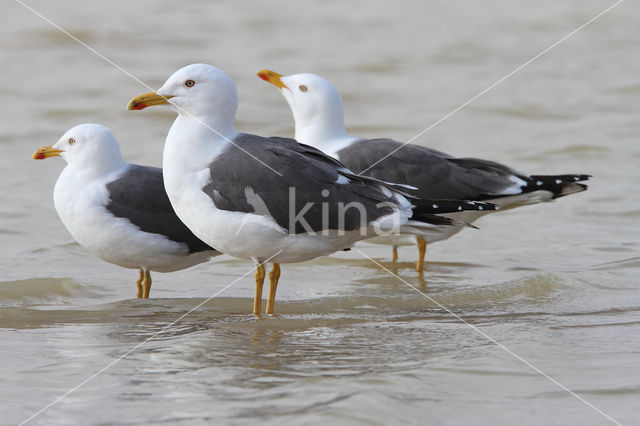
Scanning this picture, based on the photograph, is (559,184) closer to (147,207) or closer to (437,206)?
(437,206)

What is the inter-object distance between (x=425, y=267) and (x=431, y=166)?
0.99 metres

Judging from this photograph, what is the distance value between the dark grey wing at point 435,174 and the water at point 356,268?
2.30 ft

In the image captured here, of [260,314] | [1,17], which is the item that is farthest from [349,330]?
[1,17]

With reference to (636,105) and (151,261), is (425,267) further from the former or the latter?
(636,105)

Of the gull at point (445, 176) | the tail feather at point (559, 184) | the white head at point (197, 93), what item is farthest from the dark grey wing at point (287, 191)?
the tail feather at point (559, 184)

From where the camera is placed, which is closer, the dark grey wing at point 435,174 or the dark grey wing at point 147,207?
the dark grey wing at point 147,207

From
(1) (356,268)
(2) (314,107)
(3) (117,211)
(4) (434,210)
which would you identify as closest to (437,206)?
(4) (434,210)

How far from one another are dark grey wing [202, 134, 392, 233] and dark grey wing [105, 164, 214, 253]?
0.92 meters

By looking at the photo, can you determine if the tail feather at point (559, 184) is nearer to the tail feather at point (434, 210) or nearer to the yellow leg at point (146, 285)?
the tail feather at point (434, 210)

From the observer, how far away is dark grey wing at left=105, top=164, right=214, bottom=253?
5.92m

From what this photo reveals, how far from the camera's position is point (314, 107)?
743 cm

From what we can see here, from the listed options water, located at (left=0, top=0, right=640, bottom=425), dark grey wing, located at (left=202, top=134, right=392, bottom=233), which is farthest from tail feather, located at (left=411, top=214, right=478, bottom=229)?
water, located at (left=0, top=0, right=640, bottom=425)

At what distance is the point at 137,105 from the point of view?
5602 mm

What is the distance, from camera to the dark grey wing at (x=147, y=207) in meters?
5.92
